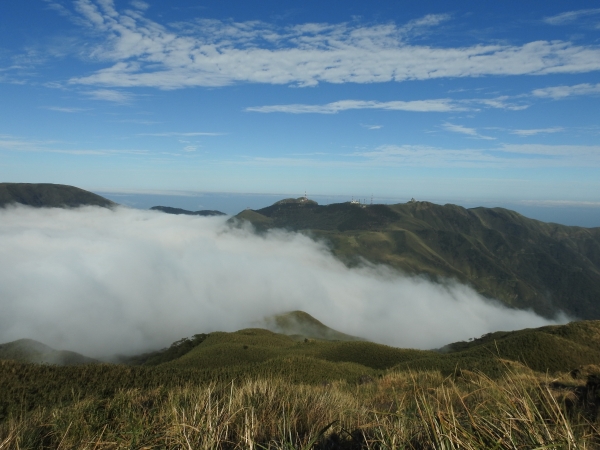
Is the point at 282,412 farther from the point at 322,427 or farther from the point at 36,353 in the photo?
the point at 36,353

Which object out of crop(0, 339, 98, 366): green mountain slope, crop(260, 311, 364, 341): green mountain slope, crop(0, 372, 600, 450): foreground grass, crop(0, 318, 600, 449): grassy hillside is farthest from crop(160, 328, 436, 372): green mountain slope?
crop(260, 311, 364, 341): green mountain slope

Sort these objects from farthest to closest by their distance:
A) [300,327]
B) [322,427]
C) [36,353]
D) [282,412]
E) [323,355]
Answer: [300,327], [36,353], [323,355], [282,412], [322,427]

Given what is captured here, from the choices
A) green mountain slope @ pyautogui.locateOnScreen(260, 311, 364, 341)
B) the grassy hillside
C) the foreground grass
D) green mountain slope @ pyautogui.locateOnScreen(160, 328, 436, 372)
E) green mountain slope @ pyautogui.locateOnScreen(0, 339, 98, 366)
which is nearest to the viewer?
the foreground grass

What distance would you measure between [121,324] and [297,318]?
116 meters

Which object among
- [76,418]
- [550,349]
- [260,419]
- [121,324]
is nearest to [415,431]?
[260,419]

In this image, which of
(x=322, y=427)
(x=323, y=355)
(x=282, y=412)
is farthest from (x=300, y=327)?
(x=322, y=427)

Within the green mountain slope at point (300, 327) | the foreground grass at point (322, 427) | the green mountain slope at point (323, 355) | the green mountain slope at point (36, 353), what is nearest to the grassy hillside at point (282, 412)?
the foreground grass at point (322, 427)

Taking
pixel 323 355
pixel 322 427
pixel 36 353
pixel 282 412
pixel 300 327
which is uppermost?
pixel 322 427

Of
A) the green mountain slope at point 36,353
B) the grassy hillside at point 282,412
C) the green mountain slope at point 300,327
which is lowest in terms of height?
the green mountain slope at point 300,327

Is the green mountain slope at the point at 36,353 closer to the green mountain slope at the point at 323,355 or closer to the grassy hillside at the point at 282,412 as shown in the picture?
the green mountain slope at the point at 323,355

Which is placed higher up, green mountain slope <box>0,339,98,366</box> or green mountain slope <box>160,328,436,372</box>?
green mountain slope <box>160,328,436,372</box>

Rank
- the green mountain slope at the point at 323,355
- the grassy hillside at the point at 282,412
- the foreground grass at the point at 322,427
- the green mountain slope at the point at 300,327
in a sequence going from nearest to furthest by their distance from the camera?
1. the foreground grass at the point at 322,427
2. the grassy hillside at the point at 282,412
3. the green mountain slope at the point at 323,355
4. the green mountain slope at the point at 300,327

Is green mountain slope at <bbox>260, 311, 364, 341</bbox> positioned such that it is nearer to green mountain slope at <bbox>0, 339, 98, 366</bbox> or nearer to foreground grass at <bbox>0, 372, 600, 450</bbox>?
green mountain slope at <bbox>0, 339, 98, 366</bbox>

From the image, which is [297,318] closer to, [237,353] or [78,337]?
[237,353]
